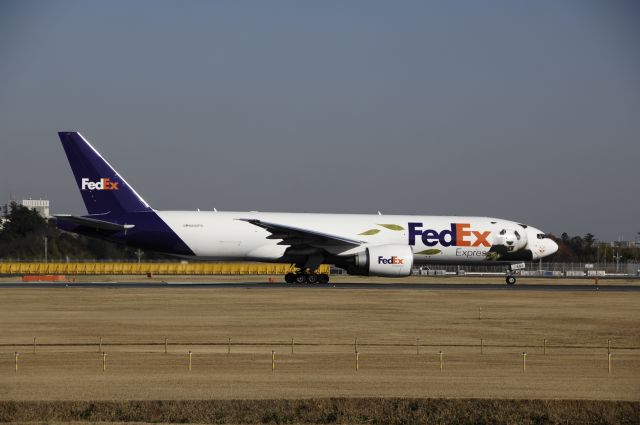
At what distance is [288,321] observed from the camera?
3597 cm

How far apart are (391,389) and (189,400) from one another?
15.9 ft

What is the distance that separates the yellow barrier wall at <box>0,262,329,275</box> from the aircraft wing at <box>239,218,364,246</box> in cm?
2668

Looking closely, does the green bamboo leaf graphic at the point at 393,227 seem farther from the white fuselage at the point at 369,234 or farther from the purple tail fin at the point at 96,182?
the purple tail fin at the point at 96,182

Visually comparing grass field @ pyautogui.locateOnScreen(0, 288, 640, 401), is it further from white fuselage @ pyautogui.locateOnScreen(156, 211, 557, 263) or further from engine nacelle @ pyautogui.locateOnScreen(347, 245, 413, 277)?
white fuselage @ pyautogui.locateOnScreen(156, 211, 557, 263)

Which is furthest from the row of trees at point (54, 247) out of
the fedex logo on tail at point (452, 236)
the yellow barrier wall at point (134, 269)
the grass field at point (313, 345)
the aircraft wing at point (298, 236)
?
the grass field at point (313, 345)

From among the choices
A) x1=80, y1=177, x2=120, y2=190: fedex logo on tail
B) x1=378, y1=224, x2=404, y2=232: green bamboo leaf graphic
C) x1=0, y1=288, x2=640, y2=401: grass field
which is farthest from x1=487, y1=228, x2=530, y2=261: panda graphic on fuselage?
x1=80, y1=177, x2=120, y2=190: fedex logo on tail

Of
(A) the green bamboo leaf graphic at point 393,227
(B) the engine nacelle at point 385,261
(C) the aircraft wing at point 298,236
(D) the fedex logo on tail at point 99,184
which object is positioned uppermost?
(D) the fedex logo on tail at point 99,184

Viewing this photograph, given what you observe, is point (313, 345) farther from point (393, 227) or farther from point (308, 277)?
point (393, 227)

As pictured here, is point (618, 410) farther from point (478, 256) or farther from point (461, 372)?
point (478, 256)

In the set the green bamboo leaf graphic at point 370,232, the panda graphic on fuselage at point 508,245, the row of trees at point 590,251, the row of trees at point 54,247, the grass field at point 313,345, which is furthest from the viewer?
the row of trees at point 590,251

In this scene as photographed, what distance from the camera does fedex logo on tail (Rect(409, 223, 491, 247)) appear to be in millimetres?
55250

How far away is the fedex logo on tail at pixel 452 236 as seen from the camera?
181 ft

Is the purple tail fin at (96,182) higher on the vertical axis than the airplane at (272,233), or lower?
higher

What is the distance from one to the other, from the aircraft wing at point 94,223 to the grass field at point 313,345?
4.82 metres
